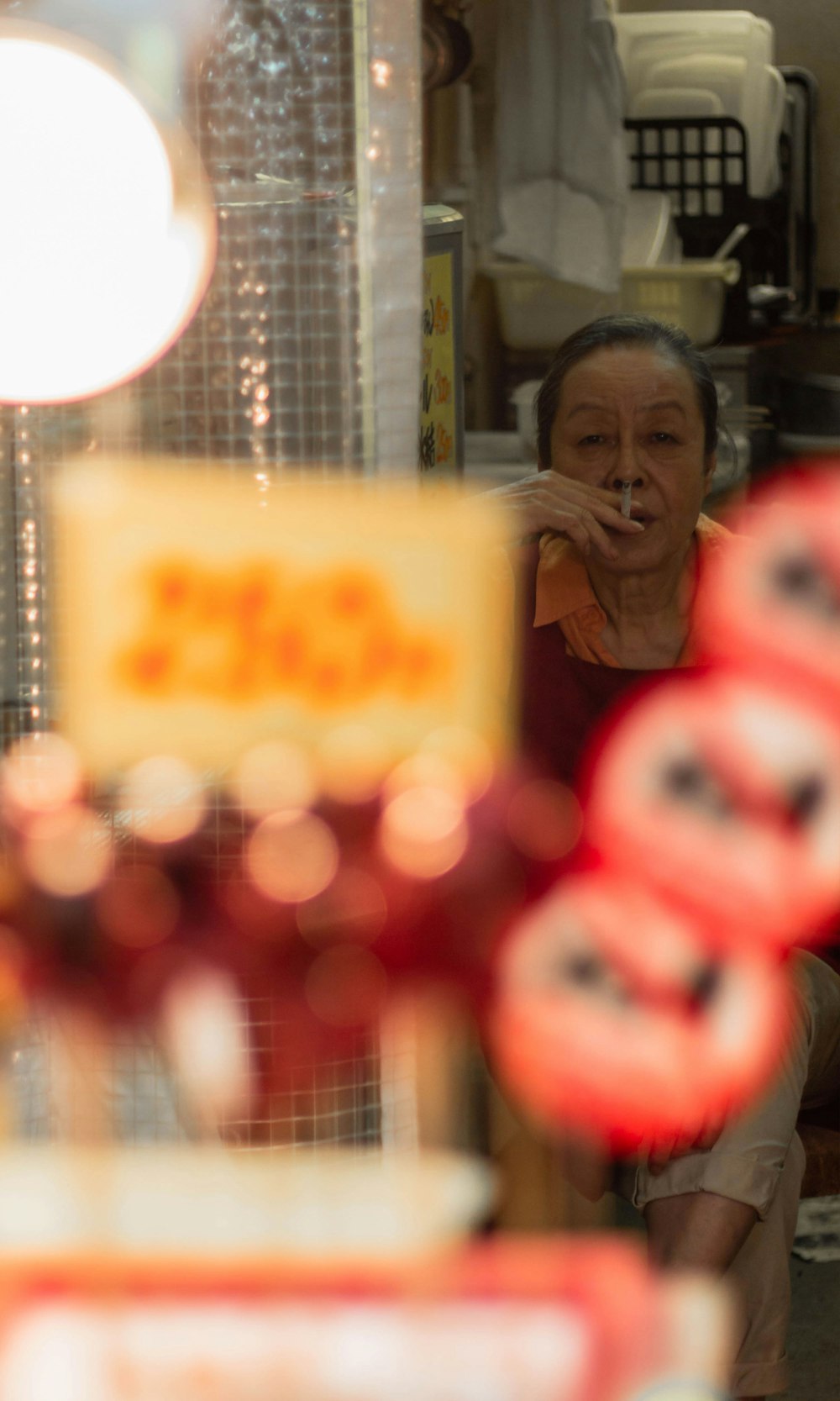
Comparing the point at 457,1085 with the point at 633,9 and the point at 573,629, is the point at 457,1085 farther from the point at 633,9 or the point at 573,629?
the point at 633,9

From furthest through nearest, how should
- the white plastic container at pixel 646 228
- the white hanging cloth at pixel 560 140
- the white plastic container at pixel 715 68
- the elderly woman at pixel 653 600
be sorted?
the white plastic container at pixel 715 68 → the white plastic container at pixel 646 228 → the white hanging cloth at pixel 560 140 → the elderly woman at pixel 653 600

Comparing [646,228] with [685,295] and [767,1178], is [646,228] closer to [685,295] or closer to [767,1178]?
[685,295]

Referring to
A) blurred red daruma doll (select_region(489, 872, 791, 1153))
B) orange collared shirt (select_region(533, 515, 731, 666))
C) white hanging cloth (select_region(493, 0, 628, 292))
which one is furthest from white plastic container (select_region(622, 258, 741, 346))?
blurred red daruma doll (select_region(489, 872, 791, 1153))

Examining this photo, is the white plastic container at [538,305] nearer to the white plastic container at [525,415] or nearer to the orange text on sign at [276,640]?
the white plastic container at [525,415]

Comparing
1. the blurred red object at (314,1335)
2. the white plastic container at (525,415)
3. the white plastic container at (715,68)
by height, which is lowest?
the blurred red object at (314,1335)

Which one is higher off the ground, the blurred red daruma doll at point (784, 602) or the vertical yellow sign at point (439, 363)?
the vertical yellow sign at point (439, 363)

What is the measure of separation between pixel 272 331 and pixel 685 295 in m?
1.32

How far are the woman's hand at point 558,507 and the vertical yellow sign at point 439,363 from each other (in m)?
0.11

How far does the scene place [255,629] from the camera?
0.69 m

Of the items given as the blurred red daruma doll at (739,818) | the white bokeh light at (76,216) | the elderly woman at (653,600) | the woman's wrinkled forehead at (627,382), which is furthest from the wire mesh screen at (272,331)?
the woman's wrinkled forehead at (627,382)

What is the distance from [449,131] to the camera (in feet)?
5.94

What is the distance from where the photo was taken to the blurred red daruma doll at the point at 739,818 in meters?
0.76

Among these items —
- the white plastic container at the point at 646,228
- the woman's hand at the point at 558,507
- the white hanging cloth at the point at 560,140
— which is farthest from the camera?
the white plastic container at the point at 646,228

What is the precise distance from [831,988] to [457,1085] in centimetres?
59
